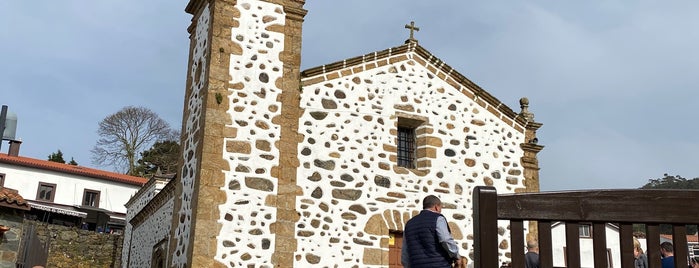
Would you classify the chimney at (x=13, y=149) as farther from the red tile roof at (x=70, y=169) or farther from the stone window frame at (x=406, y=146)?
the stone window frame at (x=406, y=146)

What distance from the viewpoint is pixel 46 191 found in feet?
127

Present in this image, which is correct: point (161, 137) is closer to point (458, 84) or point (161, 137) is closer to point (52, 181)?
point (52, 181)

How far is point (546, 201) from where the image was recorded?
2396 mm

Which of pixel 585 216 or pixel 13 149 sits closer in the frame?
pixel 585 216

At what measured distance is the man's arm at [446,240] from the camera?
16.5ft

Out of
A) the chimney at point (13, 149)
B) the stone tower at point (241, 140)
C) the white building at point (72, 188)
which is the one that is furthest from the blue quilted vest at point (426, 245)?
the chimney at point (13, 149)

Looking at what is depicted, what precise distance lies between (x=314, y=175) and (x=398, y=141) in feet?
6.18

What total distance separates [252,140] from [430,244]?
20.5 ft

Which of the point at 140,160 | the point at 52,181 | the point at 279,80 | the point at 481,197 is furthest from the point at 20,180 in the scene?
the point at 481,197

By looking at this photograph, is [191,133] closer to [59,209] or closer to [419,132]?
[419,132]

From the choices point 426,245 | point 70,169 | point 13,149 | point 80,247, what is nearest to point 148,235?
point 80,247

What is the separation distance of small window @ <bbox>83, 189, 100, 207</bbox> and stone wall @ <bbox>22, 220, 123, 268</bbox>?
1197cm

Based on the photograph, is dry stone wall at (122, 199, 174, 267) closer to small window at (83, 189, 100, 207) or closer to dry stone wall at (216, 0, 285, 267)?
dry stone wall at (216, 0, 285, 267)

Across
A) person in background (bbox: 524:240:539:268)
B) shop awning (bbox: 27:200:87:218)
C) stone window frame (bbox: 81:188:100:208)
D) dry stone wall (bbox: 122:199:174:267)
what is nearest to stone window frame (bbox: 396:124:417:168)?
person in background (bbox: 524:240:539:268)
